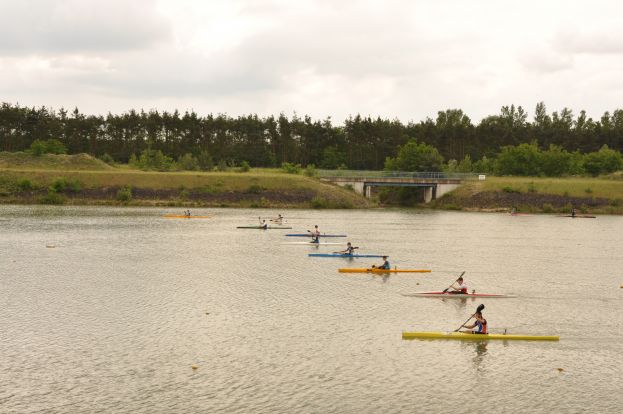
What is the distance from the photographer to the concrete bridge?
156m

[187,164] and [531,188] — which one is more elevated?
[187,164]

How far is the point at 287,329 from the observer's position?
39781 mm

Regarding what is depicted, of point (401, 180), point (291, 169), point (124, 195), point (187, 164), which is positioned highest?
point (187, 164)

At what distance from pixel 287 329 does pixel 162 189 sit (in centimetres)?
10762

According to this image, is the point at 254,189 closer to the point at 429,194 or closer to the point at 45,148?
the point at 429,194

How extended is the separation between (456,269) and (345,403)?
37734 mm

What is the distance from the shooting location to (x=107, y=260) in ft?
211

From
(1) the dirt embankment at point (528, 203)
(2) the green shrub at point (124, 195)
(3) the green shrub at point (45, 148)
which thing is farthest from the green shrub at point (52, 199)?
(1) the dirt embankment at point (528, 203)

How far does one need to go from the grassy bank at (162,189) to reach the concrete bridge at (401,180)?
15.8ft

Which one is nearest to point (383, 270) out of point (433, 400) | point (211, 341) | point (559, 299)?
point (559, 299)

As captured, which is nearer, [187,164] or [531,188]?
[531,188]

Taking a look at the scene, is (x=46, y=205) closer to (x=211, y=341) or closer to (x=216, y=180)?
(x=216, y=180)

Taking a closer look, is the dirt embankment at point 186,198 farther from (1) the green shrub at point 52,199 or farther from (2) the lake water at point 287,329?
(2) the lake water at point 287,329

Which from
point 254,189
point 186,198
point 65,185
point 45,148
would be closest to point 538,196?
point 254,189
